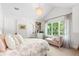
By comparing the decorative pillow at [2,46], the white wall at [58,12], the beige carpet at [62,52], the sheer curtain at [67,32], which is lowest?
the beige carpet at [62,52]

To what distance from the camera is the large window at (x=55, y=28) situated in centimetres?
242

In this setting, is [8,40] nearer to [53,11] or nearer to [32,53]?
[32,53]

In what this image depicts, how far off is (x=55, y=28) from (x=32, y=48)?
56 centimetres

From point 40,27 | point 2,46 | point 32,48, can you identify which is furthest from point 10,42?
point 40,27

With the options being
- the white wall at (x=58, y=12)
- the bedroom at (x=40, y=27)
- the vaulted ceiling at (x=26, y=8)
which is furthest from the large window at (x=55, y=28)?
the vaulted ceiling at (x=26, y=8)

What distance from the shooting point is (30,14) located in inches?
95.0

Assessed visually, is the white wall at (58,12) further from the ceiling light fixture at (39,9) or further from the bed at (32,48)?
the bed at (32,48)

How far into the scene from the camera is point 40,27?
2451 mm

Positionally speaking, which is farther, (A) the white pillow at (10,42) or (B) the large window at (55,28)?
(B) the large window at (55,28)

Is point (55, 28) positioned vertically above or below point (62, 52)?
above

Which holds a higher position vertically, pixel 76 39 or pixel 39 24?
pixel 39 24

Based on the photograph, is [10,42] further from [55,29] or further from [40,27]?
[55,29]

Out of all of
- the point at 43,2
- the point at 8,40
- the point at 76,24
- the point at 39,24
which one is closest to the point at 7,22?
the point at 8,40

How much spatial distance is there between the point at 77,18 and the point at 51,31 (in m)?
0.52
